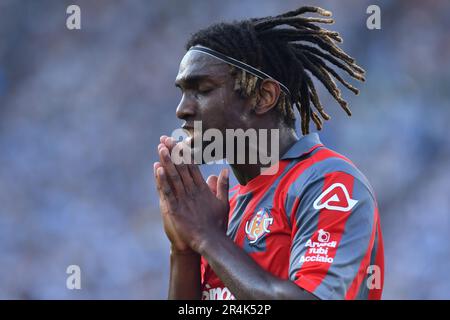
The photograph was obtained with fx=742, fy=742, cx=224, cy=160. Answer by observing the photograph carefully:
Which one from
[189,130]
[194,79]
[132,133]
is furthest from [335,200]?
[132,133]

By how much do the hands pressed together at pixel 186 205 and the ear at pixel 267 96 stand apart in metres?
0.45

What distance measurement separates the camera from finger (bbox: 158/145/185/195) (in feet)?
9.16

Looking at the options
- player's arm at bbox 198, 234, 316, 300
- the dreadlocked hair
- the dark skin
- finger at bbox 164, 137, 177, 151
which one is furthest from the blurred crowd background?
player's arm at bbox 198, 234, 316, 300

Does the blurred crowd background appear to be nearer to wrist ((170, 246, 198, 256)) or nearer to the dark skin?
the dark skin

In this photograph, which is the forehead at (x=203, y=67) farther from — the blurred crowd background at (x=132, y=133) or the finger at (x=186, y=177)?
the blurred crowd background at (x=132, y=133)

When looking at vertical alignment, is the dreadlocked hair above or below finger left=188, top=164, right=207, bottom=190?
above

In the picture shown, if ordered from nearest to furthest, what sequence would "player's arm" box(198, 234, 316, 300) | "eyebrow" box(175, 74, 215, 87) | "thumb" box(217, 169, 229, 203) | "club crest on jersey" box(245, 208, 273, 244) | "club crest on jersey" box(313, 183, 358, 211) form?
"player's arm" box(198, 234, 316, 300)
"club crest on jersey" box(313, 183, 358, 211)
"club crest on jersey" box(245, 208, 273, 244)
"thumb" box(217, 169, 229, 203)
"eyebrow" box(175, 74, 215, 87)

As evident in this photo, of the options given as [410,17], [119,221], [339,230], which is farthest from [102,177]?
[339,230]

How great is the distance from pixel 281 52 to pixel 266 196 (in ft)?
2.28

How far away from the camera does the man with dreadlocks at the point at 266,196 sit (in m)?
2.55

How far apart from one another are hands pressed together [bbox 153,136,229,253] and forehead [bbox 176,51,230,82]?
1.21 ft

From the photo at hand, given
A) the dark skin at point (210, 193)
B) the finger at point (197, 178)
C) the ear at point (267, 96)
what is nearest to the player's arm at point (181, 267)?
the dark skin at point (210, 193)

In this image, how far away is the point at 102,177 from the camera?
833 cm

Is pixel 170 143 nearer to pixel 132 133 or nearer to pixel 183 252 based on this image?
pixel 183 252
